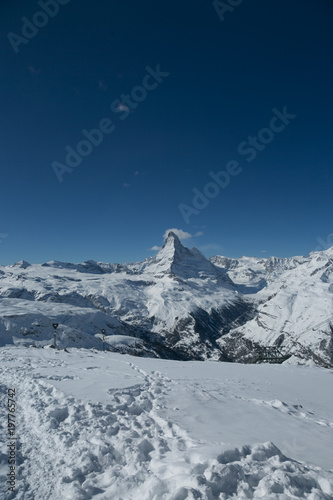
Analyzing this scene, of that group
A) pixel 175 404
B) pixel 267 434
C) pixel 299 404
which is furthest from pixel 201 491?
pixel 299 404

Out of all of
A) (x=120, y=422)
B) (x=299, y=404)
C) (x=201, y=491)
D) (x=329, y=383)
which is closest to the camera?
(x=201, y=491)

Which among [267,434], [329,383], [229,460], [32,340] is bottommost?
[32,340]

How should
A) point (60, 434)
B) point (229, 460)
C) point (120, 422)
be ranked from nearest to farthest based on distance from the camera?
point (229, 460), point (60, 434), point (120, 422)

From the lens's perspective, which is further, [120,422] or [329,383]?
[329,383]

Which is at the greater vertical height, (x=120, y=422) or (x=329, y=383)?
(x=120, y=422)

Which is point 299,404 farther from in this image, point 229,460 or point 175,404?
point 229,460

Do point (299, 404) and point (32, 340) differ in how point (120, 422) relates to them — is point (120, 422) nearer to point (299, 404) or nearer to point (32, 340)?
point (299, 404)
